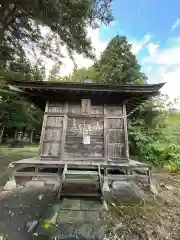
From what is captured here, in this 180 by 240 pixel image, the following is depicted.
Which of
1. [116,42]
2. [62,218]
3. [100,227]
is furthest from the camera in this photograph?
[116,42]

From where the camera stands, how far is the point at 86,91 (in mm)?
5336

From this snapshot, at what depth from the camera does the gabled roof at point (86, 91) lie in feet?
16.7

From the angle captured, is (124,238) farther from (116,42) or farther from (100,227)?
(116,42)

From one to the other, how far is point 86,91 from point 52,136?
6.59 feet

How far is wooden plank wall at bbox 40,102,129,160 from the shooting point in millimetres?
5383

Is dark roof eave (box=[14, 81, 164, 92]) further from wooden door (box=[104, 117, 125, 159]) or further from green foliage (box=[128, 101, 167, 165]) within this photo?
green foliage (box=[128, 101, 167, 165])

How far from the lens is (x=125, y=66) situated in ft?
36.5

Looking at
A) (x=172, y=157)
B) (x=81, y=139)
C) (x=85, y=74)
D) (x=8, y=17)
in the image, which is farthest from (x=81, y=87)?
(x=85, y=74)

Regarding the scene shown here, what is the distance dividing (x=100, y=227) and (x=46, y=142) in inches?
139

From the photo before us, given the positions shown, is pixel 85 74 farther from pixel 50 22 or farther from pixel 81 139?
pixel 81 139

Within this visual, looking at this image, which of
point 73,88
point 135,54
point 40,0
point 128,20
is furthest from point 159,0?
point 73,88

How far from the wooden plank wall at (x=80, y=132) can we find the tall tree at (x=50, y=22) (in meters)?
3.33

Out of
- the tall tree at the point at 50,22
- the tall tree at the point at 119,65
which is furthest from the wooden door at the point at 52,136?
the tall tree at the point at 119,65

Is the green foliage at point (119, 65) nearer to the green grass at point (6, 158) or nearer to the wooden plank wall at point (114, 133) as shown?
the wooden plank wall at point (114, 133)
